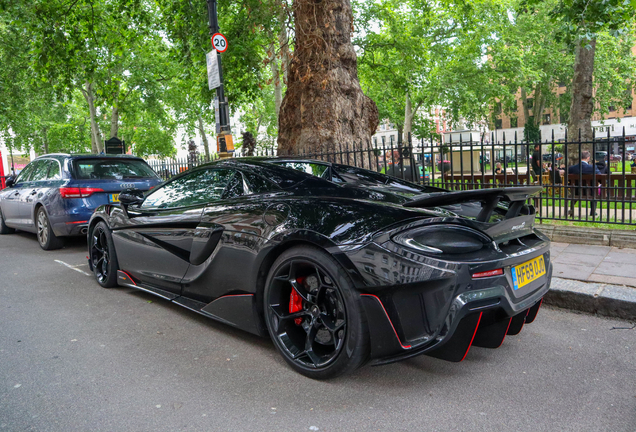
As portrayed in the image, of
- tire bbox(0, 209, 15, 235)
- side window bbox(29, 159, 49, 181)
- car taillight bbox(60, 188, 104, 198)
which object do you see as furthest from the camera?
tire bbox(0, 209, 15, 235)

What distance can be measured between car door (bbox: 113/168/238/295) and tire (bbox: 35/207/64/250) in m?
3.66

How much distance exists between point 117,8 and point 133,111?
19.9m

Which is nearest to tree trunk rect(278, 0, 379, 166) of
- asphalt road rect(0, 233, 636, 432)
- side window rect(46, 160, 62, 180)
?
side window rect(46, 160, 62, 180)

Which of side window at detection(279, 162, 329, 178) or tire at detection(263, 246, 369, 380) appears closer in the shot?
tire at detection(263, 246, 369, 380)

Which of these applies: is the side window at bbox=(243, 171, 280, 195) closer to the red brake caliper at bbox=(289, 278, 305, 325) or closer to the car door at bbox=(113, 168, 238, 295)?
the car door at bbox=(113, 168, 238, 295)

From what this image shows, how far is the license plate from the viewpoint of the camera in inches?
108

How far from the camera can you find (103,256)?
17.5 feet

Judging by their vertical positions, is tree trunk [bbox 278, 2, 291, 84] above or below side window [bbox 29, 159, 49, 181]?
above

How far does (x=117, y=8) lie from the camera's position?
1316 centimetres

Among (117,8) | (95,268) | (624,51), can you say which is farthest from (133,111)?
(624,51)

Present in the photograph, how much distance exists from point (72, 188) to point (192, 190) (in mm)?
4111

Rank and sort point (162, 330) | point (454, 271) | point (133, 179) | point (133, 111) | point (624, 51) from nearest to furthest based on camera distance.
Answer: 1. point (454, 271)
2. point (162, 330)
3. point (133, 179)
4. point (133, 111)
5. point (624, 51)

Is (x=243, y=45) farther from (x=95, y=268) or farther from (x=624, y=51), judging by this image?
(x=624, y=51)

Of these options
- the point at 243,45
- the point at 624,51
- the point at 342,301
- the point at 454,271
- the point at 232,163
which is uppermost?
the point at 624,51
